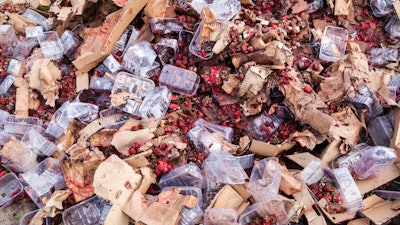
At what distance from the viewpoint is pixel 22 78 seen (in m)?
4.86

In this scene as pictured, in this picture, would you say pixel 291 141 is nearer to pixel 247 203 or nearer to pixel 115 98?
pixel 247 203

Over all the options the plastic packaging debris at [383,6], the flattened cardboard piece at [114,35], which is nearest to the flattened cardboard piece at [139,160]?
the flattened cardboard piece at [114,35]

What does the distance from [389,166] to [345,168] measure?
1.35 feet

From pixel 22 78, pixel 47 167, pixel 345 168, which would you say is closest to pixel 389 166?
pixel 345 168

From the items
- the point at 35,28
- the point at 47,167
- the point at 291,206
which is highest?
the point at 35,28

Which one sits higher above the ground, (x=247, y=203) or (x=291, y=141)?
(x=291, y=141)

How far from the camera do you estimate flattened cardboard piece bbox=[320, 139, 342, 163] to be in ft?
13.1

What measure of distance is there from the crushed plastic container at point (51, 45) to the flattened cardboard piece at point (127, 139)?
4.39ft

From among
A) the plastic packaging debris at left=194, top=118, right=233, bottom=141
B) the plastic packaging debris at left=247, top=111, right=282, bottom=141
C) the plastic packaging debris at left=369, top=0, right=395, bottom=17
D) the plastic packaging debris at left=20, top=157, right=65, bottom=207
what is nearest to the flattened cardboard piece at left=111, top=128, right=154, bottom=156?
the plastic packaging debris at left=194, top=118, right=233, bottom=141

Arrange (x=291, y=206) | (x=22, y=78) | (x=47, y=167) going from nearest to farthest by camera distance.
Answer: (x=291, y=206) → (x=47, y=167) → (x=22, y=78)

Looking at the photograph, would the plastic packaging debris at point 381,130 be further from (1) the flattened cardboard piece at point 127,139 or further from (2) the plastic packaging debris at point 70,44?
(2) the plastic packaging debris at point 70,44

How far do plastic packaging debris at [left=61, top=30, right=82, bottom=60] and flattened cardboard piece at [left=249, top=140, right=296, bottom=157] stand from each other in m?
2.11

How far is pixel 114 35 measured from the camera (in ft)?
15.1

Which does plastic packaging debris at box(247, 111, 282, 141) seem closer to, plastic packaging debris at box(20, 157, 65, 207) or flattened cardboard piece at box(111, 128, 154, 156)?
flattened cardboard piece at box(111, 128, 154, 156)
